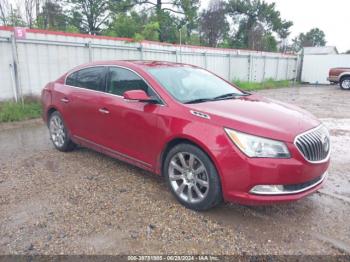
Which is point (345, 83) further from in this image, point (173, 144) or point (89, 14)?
point (89, 14)

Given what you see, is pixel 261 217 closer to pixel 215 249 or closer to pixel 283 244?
pixel 283 244

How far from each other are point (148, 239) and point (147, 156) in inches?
44.1

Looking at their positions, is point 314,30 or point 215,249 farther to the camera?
point 314,30

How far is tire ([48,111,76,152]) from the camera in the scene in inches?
200

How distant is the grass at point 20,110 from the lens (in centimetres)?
766

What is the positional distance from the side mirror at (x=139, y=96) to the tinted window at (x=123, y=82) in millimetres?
135

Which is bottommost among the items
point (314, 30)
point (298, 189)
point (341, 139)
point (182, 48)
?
point (341, 139)

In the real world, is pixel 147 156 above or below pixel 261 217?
above

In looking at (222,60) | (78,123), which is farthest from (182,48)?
(78,123)

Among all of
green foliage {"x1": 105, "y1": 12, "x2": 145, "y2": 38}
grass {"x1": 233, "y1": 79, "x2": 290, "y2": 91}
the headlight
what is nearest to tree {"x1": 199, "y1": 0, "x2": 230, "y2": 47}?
green foliage {"x1": 105, "y1": 12, "x2": 145, "y2": 38}

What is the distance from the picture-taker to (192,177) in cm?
323

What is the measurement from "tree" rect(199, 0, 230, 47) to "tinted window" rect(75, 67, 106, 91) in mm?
31608

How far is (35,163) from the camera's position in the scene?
188 inches

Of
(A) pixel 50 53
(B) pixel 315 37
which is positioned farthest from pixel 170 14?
(B) pixel 315 37
